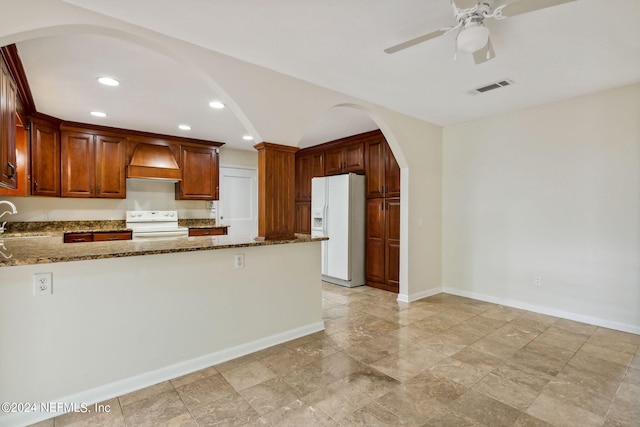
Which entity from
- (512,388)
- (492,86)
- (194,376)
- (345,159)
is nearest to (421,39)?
(492,86)

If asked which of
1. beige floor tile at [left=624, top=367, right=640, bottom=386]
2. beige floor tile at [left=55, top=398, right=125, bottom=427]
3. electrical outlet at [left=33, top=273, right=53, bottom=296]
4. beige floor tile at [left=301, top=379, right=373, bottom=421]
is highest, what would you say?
electrical outlet at [left=33, top=273, right=53, bottom=296]

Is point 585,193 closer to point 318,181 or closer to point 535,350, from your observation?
point 535,350

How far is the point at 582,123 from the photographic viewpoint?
3414mm

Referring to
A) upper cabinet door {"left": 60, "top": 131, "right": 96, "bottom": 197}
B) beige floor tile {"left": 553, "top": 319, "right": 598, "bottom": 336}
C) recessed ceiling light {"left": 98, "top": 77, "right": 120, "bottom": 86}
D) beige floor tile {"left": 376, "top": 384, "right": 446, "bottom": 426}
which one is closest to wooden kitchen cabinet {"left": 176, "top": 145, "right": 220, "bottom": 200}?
upper cabinet door {"left": 60, "top": 131, "right": 96, "bottom": 197}

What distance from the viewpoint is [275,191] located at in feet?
9.62

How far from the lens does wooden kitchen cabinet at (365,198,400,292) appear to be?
4.58 m

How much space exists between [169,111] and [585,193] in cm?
490

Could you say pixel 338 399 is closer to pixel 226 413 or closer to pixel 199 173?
pixel 226 413

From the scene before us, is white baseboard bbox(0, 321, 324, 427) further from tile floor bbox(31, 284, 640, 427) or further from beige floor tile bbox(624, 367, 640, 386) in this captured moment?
beige floor tile bbox(624, 367, 640, 386)

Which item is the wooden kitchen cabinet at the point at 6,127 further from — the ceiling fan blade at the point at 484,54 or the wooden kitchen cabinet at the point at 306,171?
the wooden kitchen cabinet at the point at 306,171

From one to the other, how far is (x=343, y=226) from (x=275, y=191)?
6.91 feet

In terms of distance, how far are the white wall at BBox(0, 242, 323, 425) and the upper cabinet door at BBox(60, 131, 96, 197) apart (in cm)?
321

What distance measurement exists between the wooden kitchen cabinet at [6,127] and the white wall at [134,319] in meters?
0.95

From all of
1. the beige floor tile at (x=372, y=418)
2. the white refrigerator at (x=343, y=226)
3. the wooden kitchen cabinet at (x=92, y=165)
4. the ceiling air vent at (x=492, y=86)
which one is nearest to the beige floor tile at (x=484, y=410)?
the beige floor tile at (x=372, y=418)
